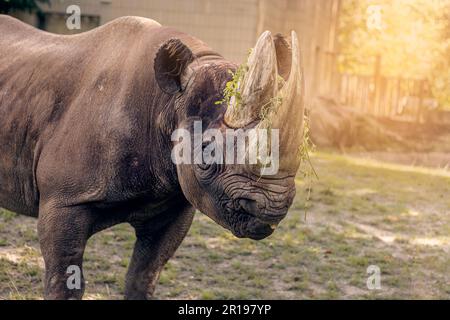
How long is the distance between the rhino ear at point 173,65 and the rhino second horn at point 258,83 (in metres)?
0.68

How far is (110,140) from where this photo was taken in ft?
15.6

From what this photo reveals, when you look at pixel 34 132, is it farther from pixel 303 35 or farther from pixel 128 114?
pixel 303 35

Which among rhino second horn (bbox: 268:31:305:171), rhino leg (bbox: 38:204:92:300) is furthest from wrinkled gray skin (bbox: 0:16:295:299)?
rhino second horn (bbox: 268:31:305:171)

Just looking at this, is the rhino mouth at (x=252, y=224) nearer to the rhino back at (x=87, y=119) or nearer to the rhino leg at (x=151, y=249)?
the rhino back at (x=87, y=119)

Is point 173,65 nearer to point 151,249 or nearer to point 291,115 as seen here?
point 291,115

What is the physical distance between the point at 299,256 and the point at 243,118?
13.3 ft

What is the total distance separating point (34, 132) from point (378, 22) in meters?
20.4

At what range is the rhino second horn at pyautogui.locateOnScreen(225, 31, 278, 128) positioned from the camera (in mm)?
3904

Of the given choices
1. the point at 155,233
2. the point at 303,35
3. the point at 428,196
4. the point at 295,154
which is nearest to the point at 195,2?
the point at 303,35

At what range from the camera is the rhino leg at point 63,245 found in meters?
4.80

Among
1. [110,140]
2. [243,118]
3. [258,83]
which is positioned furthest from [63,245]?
[258,83]

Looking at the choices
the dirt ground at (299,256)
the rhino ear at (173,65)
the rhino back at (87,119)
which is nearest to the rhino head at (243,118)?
the rhino ear at (173,65)

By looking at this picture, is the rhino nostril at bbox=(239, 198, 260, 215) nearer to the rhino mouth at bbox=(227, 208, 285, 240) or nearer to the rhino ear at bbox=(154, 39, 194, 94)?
the rhino mouth at bbox=(227, 208, 285, 240)

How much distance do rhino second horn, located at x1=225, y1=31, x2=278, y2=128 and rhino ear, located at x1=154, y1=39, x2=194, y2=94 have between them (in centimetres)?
68
